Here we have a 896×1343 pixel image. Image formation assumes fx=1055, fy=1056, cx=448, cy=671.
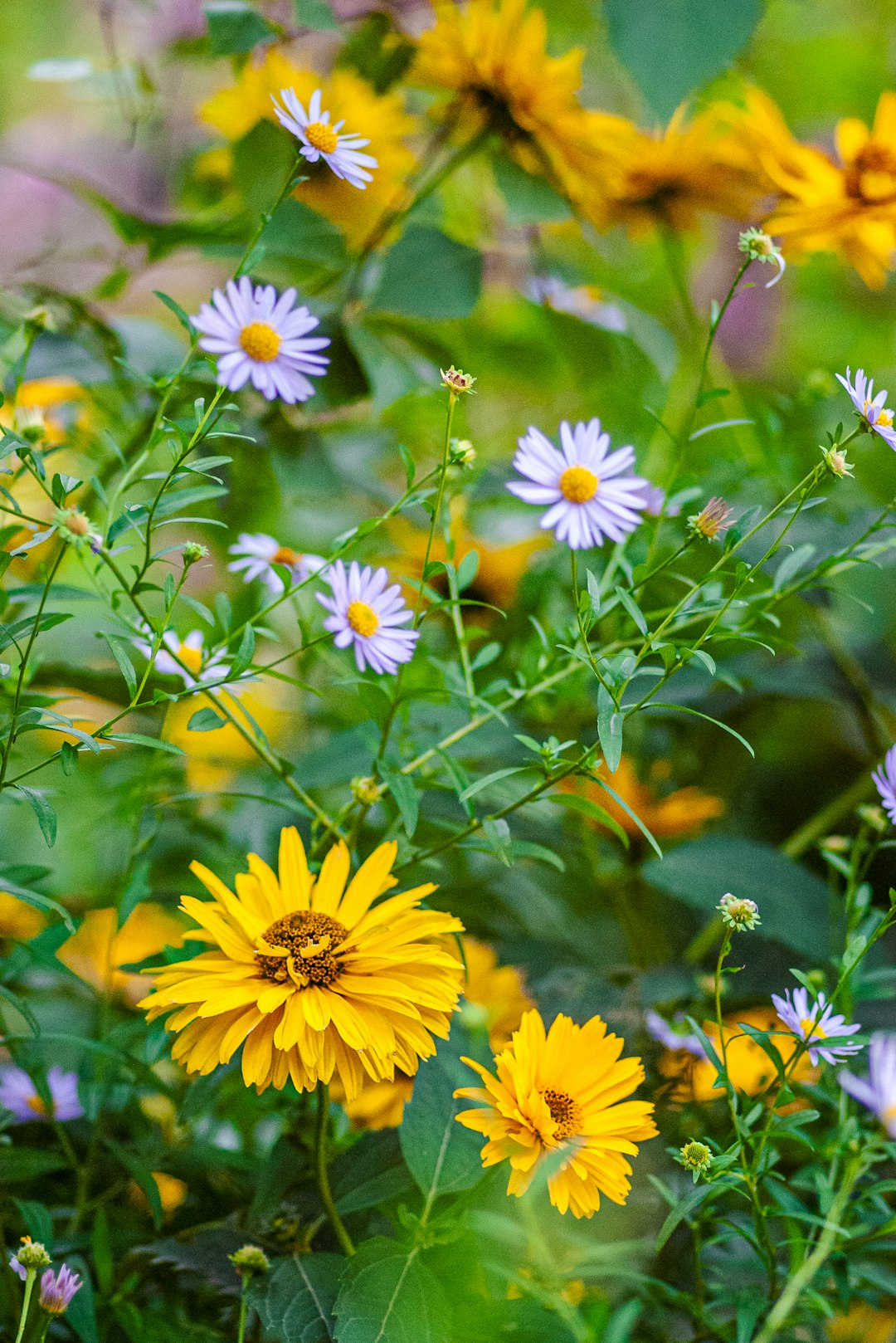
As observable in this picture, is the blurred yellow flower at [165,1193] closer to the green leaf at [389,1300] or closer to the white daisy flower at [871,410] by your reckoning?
the green leaf at [389,1300]

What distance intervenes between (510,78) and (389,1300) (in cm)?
49

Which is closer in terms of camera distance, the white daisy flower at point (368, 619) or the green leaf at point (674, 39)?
the white daisy flower at point (368, 619)

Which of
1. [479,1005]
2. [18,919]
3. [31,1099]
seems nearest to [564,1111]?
[479,1005]

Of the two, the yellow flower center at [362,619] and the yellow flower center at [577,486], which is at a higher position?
the yellow flower center at [577,486]

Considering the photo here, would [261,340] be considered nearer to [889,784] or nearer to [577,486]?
[577,486]

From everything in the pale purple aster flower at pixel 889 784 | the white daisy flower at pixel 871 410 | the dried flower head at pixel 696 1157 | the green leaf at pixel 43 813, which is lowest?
the dried flower head at pixel 696 1157

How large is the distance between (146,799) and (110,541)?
0.16m

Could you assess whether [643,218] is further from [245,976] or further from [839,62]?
[245,976]

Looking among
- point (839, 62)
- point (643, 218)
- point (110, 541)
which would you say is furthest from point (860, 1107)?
point (839, 62)

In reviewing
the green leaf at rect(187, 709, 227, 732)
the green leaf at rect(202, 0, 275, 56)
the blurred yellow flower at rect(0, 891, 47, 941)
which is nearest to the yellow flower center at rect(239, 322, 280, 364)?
the green leaf at rect(187, 709, 227, 732)

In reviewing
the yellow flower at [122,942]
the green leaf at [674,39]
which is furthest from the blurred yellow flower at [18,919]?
the green leaf at [674,39]

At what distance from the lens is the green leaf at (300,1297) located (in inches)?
10.9

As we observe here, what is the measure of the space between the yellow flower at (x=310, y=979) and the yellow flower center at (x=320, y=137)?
186 millimetres

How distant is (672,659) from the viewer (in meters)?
0.29
